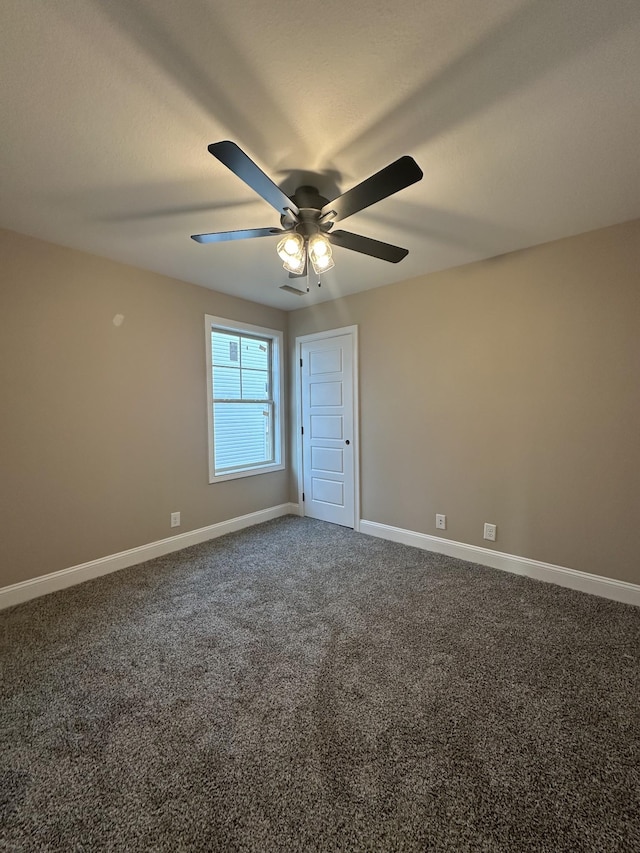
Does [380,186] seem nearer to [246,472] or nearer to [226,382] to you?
[226,382]

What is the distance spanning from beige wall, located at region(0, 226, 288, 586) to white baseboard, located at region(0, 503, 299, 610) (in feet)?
0.20

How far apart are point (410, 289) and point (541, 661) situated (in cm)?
289

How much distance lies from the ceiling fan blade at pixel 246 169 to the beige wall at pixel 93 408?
193cm

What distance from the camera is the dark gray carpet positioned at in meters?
1.12

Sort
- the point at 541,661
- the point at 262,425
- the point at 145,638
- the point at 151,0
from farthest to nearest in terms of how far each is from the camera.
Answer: the point at 262,425 → the point at 145,638 → the point at 541,661 → the point at 151,0

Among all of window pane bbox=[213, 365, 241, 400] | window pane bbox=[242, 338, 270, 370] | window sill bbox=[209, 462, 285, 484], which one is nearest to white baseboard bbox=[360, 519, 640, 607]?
window sill bbox=[209, 462, 285, 484]

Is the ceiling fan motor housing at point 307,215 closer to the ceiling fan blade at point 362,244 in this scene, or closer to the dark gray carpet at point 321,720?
the ceiling fan blade at point 362,244

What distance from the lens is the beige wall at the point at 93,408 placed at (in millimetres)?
2428

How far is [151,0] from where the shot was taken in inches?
40.9

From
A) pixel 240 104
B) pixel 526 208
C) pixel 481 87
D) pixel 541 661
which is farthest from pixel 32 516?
pixel 526 208

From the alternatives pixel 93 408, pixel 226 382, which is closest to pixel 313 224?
pixel 93 408

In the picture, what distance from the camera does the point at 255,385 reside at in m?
4.11

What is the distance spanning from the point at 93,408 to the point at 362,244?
233 cm

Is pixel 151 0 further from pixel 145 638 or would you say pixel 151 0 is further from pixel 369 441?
pixel 369 441
